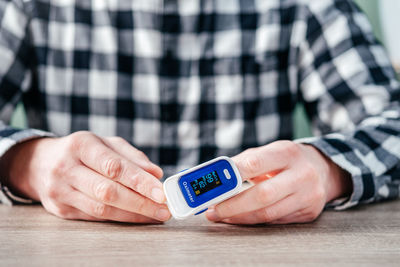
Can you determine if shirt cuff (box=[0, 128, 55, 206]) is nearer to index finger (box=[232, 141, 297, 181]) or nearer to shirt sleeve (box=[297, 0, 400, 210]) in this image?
index finger (box=[232, 141, 297, 181])

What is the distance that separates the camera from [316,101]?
3.39 feet

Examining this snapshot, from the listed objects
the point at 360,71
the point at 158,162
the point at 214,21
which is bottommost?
the point at 158,162

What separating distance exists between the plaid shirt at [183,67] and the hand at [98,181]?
39cm

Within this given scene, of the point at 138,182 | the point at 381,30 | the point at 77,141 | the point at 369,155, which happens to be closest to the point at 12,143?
the point at 77,141

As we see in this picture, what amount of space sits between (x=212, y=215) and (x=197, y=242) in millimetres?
85

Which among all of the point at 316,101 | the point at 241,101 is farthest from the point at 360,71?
the point at 241,101

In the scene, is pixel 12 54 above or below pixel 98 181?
above

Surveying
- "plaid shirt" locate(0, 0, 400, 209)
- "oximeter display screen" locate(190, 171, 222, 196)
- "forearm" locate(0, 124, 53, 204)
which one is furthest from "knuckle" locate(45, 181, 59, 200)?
"plaid shirt" locate(0, 0, 400, 209)

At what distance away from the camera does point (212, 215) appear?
0.53 m

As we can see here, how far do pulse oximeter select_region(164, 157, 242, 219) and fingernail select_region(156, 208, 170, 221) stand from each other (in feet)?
0.13

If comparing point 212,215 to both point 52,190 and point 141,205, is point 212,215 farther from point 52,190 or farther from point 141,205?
point 52,190

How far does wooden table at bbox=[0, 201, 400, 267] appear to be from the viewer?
389 millimetres

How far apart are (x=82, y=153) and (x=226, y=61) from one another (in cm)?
57

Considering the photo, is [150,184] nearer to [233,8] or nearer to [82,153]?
A: [82,153]
